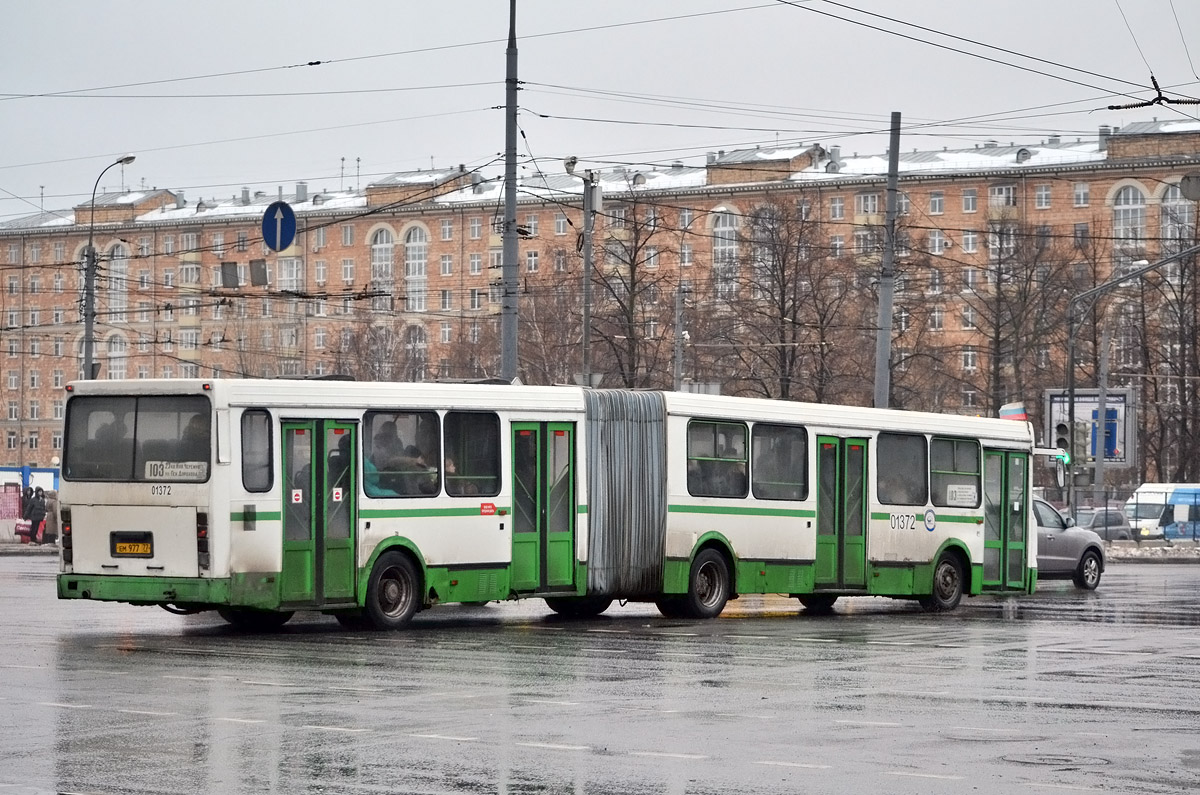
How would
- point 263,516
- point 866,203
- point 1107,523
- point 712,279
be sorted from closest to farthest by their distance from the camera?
1. point 263,516
2. point 1107,523
3. point 712,279
4. point 866,203

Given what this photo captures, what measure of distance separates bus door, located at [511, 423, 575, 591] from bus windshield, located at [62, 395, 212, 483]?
144 inches

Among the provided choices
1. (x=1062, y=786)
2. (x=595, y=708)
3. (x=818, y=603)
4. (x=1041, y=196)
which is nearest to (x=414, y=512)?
(x=818, y=603)

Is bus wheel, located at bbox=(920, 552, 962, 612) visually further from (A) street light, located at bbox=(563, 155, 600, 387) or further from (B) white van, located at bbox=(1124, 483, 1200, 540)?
(B) white van, located at bbox=(1124, 483, 1200, 540)

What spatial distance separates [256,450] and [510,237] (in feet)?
32.9

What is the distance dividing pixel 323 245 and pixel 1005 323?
71583 mm

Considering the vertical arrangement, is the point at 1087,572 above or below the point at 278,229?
below

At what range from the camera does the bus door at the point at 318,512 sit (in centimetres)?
1867

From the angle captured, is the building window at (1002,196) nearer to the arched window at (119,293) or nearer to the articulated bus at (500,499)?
the arched window at (119,293)

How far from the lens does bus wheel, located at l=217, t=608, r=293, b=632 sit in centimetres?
1980

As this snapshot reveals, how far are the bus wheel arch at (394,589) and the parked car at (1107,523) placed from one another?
130 ft

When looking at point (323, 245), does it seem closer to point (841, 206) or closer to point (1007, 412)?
point (841, 206)

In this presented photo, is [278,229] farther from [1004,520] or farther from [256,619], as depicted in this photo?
[1004,520]

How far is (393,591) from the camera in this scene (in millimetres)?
Answer: 19672

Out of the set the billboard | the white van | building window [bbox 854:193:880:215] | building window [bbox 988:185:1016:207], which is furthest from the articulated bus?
building window [bbox 988:185:1016:207]
